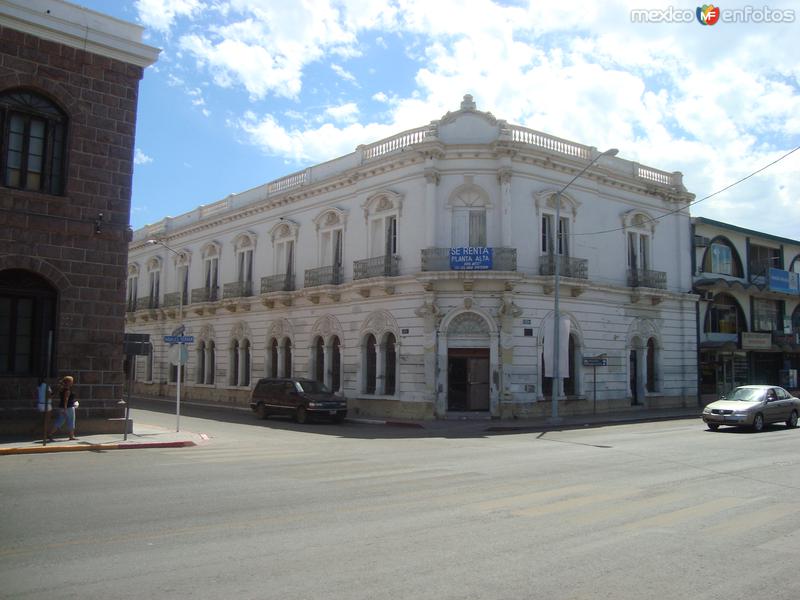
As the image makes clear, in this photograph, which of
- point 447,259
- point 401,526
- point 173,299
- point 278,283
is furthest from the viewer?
point 173,299

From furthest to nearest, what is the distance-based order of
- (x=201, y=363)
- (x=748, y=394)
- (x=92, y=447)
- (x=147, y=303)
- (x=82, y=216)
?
A: (x=147, y=303), (x=201, y=363), (x=748, y=394), (x=82, y=216), (x=92, y=447)

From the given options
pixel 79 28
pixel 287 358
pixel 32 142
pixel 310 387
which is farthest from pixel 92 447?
pixel 287 358

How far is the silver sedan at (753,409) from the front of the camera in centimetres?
2166

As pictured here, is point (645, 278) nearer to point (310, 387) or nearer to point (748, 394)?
point (748, 394)

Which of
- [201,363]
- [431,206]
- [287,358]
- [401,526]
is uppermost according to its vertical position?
[431,206]

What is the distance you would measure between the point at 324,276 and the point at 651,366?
1628 centimetres

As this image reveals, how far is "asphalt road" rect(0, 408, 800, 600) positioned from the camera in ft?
19.1

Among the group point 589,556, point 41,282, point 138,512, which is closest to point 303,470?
point 138,512

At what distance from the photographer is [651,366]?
3278 cm

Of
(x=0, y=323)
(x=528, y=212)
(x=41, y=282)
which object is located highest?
(x=528, y=212)

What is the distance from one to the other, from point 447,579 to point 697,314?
3244 centimetres

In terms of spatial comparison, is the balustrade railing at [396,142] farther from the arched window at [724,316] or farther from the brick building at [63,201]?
the arched window at [724,316]

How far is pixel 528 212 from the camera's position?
2764 cm

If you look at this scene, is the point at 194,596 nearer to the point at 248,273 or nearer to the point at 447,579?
the point at 447,579
